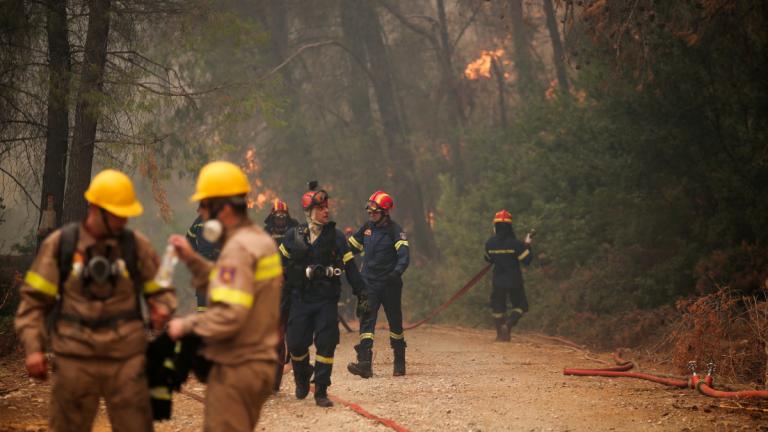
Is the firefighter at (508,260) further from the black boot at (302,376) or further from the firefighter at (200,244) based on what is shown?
the black boot at (302,376)

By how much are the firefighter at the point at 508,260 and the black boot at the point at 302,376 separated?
6.91 metres

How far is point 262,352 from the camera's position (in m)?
4.83

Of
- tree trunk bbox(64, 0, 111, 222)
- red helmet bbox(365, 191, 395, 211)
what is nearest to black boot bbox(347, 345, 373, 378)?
red helmet bbox(365, 191, 395, 211)

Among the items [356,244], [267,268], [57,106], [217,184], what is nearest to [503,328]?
[356,244]

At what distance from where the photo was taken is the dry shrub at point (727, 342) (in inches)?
408

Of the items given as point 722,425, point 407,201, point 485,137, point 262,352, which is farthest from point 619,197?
point 262,352

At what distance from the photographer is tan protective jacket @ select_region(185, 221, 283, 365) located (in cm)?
463

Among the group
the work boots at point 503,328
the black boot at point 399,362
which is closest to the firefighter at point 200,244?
the black boot at point 399,362

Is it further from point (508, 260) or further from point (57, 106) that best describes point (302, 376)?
point (508, 260)

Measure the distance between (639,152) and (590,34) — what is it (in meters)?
2.35

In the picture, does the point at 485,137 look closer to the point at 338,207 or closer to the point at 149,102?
the point at 338,207

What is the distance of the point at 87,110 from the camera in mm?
13500

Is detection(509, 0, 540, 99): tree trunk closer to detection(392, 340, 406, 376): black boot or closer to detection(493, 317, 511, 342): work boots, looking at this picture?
detection(493, 317, 511, 342): work boots

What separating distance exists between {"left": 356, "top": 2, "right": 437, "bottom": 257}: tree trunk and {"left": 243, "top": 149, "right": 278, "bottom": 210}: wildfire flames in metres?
6.32
